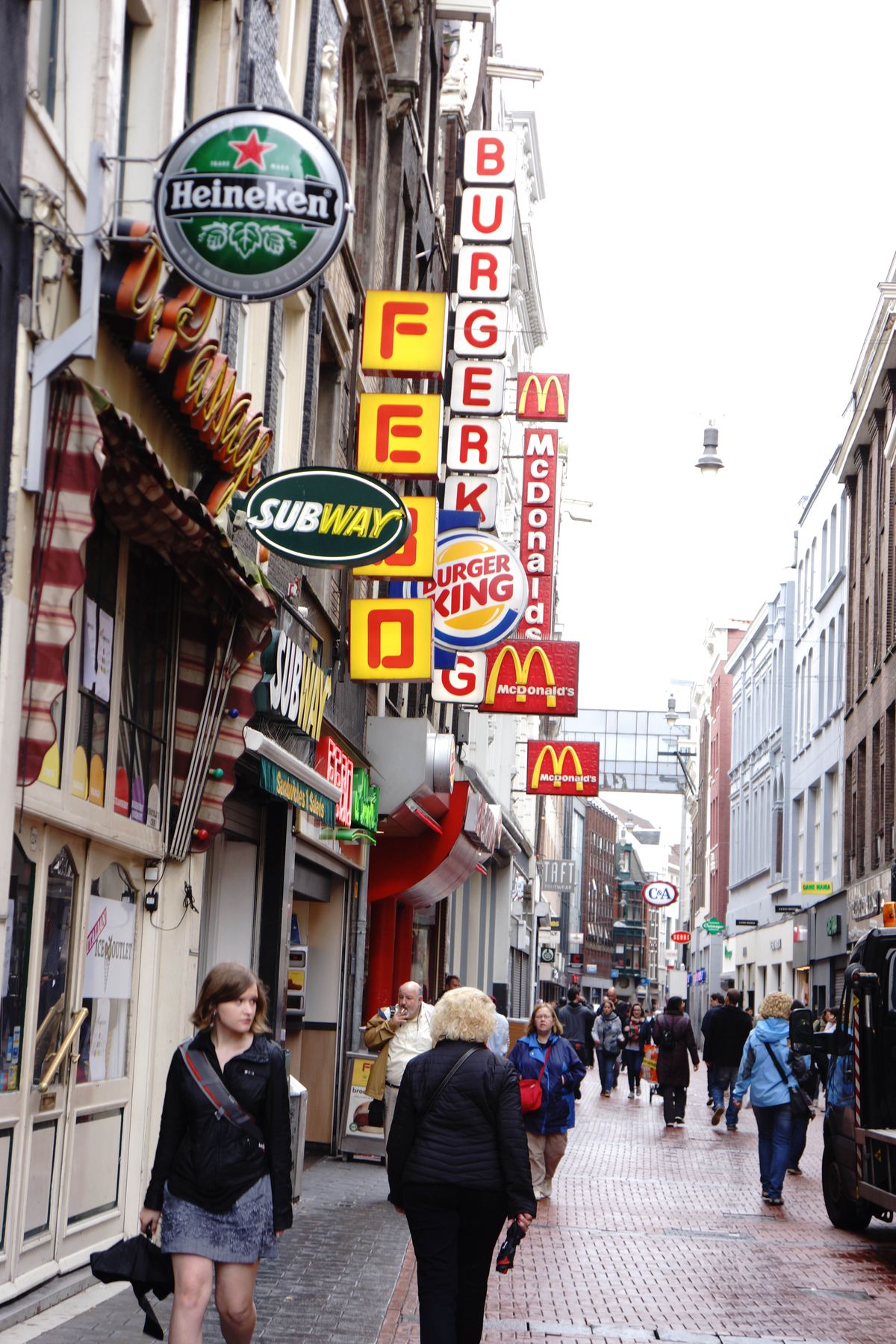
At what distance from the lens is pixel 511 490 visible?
4731 cm

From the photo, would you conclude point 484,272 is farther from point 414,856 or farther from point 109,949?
point 109,949

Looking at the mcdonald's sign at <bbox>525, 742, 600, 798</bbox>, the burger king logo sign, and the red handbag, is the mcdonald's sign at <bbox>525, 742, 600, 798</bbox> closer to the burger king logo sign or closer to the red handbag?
the burger king logo sign

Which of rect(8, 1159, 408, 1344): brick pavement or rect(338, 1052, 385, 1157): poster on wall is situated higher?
rect(338, 1052, 385, 1157): poster on wall

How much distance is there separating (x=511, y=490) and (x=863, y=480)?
35.4 feet

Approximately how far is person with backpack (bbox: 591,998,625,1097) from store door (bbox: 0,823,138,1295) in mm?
23982

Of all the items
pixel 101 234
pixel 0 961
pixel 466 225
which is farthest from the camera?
pixel 466 225

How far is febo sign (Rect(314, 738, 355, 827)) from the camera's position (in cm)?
1542

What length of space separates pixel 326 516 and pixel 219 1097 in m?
5.16

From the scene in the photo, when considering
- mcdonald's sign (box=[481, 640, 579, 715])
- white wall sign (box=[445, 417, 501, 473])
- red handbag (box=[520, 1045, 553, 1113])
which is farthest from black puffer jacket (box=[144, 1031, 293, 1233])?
mcdonald's sign (box=[481, 640, 579, 715])

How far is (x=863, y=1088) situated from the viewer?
42.8ft

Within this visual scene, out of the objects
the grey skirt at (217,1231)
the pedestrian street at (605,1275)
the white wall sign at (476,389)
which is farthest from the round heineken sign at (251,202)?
the white wall sign at (476,389)

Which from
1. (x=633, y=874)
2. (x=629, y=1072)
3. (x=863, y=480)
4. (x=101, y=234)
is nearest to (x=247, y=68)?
(x=101, y=234)

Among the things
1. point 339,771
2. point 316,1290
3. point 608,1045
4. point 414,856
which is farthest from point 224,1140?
point 608,1045

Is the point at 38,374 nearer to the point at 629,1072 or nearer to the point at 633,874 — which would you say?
the point at 629,1072
